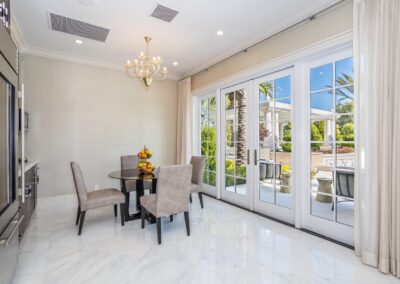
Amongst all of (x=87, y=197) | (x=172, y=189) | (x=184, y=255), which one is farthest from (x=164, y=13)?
(x=184, y=255)

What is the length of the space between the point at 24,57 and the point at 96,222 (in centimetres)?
333

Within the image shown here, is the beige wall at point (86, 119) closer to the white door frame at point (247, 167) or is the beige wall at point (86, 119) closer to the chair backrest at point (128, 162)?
the chair backrest at point (128, 162)

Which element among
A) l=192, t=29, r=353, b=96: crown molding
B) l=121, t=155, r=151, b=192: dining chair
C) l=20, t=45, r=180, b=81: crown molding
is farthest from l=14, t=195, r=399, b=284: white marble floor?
l=20, t=45, r=180, b=81: crown molding

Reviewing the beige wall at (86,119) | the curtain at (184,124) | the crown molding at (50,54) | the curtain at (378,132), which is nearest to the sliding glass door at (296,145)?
the curtain at (378,132)

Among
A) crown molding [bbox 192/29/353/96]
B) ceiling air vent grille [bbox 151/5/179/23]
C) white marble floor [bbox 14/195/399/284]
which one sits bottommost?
white marble floor [bbox 14/195/399/284]

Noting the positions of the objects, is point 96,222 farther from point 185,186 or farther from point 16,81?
point 16,81

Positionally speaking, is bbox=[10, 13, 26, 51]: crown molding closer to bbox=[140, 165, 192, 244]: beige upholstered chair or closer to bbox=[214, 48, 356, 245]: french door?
bbox=[140, 165, 192, 244]: beige upholstered chair

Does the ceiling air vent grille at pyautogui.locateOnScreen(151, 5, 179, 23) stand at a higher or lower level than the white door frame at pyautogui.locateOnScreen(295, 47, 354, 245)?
higher

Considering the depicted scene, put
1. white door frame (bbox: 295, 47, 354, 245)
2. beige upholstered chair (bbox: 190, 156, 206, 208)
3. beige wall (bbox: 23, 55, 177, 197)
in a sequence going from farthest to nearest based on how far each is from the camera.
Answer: beige wall (bbox: 23, 55, 177, 197) → beige upholstered chair (bbox: 190, 156, 206, 208) → white door frame (bbox: 295, 47, 354, 245)

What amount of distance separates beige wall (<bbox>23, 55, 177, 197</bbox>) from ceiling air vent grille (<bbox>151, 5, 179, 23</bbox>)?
2.32 metres

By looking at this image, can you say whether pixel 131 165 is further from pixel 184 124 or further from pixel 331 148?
pixel 331 148

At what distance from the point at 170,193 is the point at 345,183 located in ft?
6.89

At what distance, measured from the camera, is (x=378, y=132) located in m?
2.08

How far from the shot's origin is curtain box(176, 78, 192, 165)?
5219 mm
